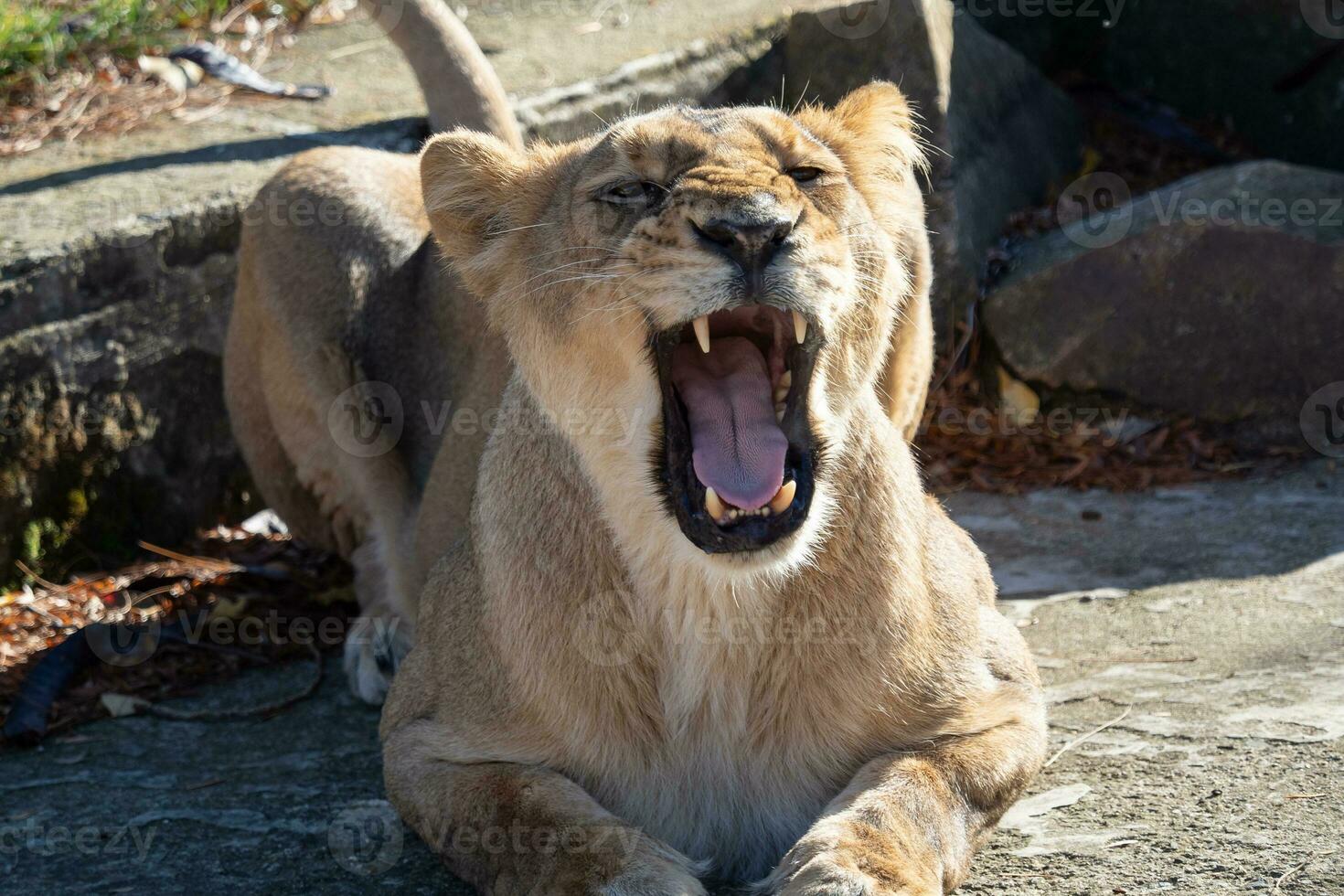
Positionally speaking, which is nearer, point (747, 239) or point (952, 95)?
point (747, 239)

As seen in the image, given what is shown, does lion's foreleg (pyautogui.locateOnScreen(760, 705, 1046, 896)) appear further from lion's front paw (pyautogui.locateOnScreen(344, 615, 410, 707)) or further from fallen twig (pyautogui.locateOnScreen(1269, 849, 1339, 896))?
lion's front paw (pyautogui.locateOnScreen(344, 615, 410, 707))

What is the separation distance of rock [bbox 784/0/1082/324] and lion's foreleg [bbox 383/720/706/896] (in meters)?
3.69

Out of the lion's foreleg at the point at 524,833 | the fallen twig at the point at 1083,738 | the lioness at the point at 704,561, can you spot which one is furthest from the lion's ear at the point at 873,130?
the lion's foreleg at the point at 524,833

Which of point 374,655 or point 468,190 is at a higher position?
point 468,190

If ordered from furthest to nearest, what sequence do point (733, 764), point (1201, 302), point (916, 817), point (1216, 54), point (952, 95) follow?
point (1216, 54)
point (952, 95)
point (1201, 302)
point (733, 764)
point (916, 817)

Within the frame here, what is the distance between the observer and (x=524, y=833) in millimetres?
3129

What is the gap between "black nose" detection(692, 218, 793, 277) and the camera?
2.88 m

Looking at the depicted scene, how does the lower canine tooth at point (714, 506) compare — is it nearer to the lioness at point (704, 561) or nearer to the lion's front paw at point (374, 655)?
the lioness at point (704, 561)

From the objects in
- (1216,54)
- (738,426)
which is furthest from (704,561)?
(1216,54)

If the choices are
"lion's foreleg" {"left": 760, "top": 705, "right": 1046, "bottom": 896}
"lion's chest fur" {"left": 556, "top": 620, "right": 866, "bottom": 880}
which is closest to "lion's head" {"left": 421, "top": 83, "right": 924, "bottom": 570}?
"lion's chest fur" {"left": 556, "top": 620, "right": 866, "bottom": 880}

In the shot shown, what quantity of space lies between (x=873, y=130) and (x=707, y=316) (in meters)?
0.87

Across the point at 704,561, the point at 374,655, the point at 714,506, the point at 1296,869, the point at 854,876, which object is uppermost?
the point at 714,506

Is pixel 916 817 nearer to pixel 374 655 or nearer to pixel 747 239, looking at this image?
pixel 747 239

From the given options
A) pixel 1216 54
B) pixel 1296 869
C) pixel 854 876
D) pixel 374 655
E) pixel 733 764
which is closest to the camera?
pixel 854 876
